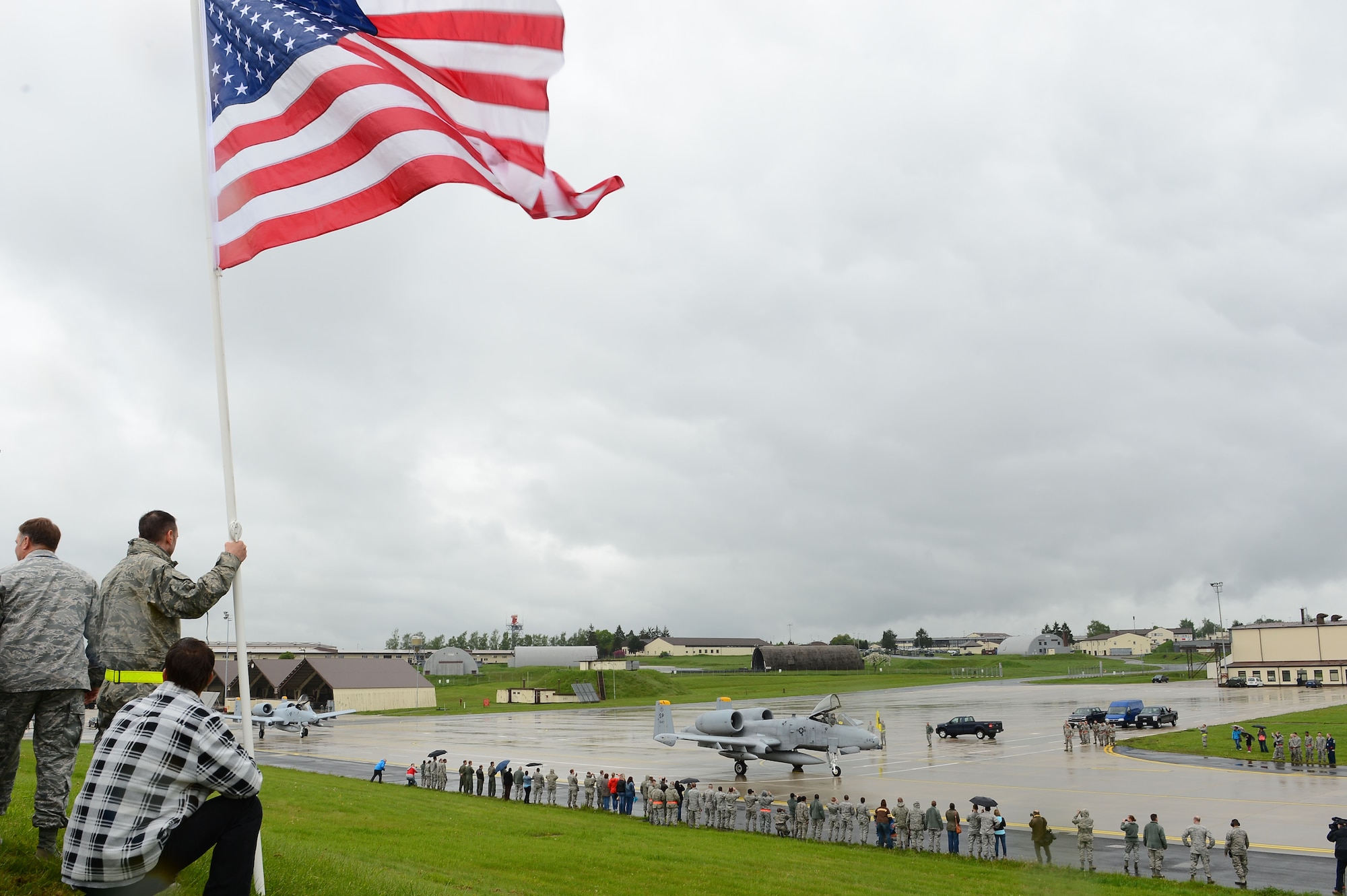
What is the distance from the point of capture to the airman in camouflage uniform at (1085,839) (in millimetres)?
17531

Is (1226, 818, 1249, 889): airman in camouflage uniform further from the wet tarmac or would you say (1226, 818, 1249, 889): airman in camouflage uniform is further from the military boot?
the military boot

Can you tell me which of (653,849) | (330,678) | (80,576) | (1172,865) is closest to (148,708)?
(80,576)

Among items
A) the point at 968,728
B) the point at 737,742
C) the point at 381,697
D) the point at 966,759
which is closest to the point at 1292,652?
the point at 968,728

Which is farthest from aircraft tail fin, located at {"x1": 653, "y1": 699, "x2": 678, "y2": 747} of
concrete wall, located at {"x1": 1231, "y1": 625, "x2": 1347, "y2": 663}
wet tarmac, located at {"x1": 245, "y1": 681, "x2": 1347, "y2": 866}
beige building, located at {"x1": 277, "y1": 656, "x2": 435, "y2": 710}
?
concrete wall, located at {"x1": 1231, "y1": 625, "x2": 1347, "y2": 663}

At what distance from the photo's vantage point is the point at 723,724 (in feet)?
109

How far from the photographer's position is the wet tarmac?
23562mm

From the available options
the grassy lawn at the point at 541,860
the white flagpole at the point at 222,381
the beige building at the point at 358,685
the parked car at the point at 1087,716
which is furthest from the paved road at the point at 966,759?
the white flagpole at the point at 222,381

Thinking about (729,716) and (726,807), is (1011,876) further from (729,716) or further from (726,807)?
(729,716)


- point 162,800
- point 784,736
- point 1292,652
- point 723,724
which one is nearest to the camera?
point 162,800

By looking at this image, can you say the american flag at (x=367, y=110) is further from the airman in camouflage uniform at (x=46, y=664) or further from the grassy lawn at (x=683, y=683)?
the grassy lawn at (x=683, y=683)

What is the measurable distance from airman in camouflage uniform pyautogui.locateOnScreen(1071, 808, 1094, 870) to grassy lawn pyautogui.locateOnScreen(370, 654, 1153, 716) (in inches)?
2426

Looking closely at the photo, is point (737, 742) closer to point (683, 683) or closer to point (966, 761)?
point (966, 761)

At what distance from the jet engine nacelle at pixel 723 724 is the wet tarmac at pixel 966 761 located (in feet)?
5.14

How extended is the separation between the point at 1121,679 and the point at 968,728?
62256 millimetres
